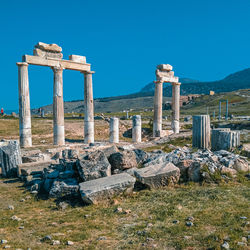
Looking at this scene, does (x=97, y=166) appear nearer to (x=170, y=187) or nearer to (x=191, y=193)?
(x=170, y=187)

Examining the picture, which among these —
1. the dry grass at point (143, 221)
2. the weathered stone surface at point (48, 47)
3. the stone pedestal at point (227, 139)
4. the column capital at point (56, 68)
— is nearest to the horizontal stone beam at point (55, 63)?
the column capital at point (56, 68)

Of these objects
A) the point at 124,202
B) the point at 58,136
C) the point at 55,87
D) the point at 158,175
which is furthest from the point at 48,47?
the point at 124,202

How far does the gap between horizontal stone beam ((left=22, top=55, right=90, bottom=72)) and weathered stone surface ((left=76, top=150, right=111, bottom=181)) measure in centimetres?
1291

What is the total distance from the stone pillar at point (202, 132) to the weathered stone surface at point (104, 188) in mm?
9804

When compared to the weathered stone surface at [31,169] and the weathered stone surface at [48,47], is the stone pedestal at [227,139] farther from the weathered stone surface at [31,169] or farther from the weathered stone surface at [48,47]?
the weathered stone surface at [48,47]

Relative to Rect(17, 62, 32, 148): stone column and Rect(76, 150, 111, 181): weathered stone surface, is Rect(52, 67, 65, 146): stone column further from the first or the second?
Rect(76, 150, 111, 181): weathered stone surface

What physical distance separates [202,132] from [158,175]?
9.33m

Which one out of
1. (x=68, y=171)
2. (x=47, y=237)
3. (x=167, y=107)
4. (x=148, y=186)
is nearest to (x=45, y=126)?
(x=68, y=171)

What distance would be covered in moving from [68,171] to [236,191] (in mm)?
5486

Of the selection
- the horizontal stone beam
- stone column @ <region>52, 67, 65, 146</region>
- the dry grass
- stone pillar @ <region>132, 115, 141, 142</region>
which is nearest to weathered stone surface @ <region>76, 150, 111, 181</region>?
the dry grass

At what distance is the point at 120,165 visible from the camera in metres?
9.77

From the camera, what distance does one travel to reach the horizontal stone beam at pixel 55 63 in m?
19.6

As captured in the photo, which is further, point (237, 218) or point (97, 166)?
point (97, 166)

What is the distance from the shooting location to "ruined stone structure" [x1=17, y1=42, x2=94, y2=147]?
19750 mm
